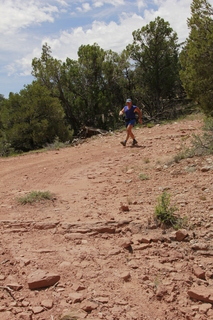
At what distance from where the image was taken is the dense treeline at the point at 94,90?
58.4ft

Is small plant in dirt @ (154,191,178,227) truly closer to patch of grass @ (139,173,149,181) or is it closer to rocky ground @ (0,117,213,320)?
rocky ground @ (0,117,213,320)

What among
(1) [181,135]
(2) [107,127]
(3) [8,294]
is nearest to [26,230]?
(3) [8,294]

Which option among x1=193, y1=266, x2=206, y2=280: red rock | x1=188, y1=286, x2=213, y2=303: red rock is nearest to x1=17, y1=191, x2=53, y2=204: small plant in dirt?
x1=193, y1=266, x2=206, y2=280: red rock

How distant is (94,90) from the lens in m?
21.7

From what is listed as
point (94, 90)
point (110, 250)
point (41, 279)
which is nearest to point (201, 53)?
point (110, 250)

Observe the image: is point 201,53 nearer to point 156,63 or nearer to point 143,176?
point 143,176

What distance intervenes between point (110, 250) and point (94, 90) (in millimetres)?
18800

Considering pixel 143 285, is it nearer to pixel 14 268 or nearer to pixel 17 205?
pixel 14 268

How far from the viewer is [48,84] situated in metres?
21.6

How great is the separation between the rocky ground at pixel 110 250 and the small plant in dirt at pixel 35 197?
0.29 ft

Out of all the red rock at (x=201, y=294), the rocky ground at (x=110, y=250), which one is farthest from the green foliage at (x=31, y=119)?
the red rock at (x=201, y=294)

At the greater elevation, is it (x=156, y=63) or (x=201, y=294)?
(x=156, y=63)

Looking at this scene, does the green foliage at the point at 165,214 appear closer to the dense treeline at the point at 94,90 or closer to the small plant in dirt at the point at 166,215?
the small plant in dirt at the point at 166,215

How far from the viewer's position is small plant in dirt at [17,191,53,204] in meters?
5.25
